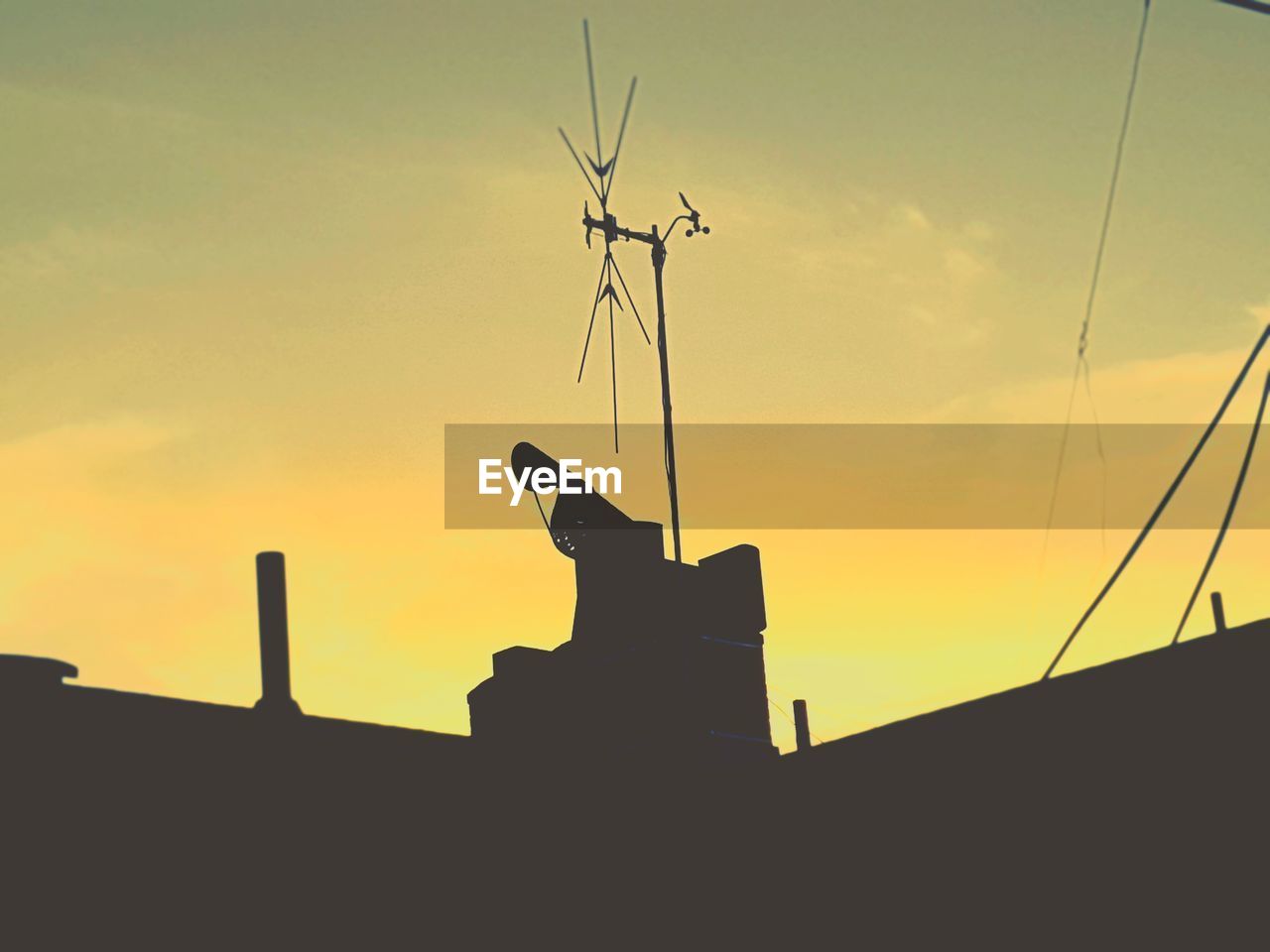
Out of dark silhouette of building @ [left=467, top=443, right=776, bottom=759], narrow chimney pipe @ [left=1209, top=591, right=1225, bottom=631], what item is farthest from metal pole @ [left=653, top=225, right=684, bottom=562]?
narrow chimney pipe @ [left=1209, top=591, right=1225, bottom=631]

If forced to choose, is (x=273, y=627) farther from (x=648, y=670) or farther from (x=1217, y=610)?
(x=1217, y=610)

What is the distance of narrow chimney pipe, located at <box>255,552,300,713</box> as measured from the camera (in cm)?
1228

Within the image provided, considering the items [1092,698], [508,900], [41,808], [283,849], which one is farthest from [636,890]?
[41,808]

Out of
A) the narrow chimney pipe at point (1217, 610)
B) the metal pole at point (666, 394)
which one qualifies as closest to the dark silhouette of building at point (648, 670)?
the metal pole at point (666, 394)

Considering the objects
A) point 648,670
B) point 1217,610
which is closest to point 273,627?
point 648,670

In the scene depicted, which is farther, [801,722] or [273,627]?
[801,722]

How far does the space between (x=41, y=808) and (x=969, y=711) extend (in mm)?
6811

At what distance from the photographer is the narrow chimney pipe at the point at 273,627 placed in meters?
12.3

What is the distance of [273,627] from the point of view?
1233 centimetres

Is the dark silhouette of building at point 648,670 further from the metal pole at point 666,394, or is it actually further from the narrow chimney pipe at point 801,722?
the narrow chimney pipe at point 801,722

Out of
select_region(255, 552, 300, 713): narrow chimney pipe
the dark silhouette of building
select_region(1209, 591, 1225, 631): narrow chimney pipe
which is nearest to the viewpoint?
select_region(255, 552, 300, 713): narrow chimney pipe

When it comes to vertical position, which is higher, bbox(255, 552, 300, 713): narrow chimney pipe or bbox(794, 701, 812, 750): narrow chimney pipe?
bbox(794, 701, 812, 750): narrow chimney pipe

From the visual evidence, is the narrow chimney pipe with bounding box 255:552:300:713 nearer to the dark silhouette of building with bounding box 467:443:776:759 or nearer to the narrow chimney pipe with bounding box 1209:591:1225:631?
the dark silhouette of building with bounding box 467:443:776:759

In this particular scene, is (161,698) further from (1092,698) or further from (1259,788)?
(1259,788)
